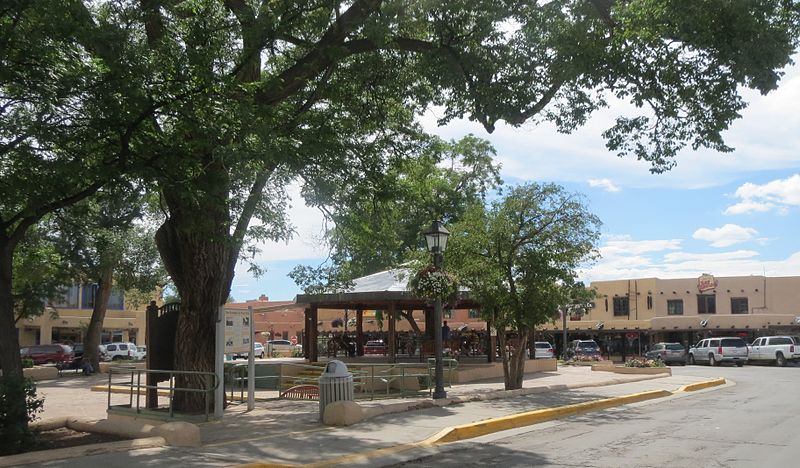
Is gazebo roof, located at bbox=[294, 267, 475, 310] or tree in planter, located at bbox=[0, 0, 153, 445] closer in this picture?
tree in planter, located at bbox=[0, 0, 153, 445]

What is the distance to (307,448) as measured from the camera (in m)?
10.3

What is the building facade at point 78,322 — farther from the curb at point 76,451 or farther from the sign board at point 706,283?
the curb at point 76,451

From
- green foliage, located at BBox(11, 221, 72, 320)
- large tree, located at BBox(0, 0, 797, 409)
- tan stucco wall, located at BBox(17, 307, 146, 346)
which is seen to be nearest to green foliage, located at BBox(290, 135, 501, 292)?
large tree, located at BBox(0, 0, 797, 409)

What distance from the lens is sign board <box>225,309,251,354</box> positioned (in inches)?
570

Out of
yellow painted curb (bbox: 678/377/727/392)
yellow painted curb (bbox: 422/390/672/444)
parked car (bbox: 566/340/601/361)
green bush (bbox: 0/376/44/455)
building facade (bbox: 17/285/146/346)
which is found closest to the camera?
green bush (bbox: 0/376/44/455)

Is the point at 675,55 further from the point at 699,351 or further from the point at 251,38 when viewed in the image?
the point at 699,351

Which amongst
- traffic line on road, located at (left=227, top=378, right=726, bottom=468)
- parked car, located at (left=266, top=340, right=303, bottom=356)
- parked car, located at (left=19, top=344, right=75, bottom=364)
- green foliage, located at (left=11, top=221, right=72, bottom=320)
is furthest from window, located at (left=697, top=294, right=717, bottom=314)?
parked car, located at (left=19, top=344, right=75, bottom=364)

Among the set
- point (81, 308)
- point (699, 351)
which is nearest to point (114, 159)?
point (699, 351)

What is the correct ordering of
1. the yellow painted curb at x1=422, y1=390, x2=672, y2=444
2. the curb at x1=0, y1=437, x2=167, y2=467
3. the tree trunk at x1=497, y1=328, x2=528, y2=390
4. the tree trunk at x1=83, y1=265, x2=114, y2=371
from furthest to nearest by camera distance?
the tree trunk at x1=83, y1=265, x2=114, y2=371 → the tree trunk at x1=497, y1=328, x2=528, y2=390 → the yellow painted curb at x1=422, y1=390, x2=672, y2=444 → the curb at x1=0, y1=437, x2=167, y2=467

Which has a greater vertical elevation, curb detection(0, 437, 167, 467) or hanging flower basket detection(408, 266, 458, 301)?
hanging flower basket detection(408, 266, 458, 301)

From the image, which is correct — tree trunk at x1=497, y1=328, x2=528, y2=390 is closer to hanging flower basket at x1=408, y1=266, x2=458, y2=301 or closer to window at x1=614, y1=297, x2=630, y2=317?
hanging flower basket at x1=408, y1=266, x2=458, y2=301

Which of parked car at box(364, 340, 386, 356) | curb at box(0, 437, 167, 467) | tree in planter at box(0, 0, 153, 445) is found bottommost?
parked car at box(364, 340, 386, 356)

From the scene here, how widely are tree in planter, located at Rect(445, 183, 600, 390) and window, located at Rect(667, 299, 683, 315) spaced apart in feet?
120

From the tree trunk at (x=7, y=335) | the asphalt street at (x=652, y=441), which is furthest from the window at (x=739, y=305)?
the tree trunk at (x=7, y=335)
